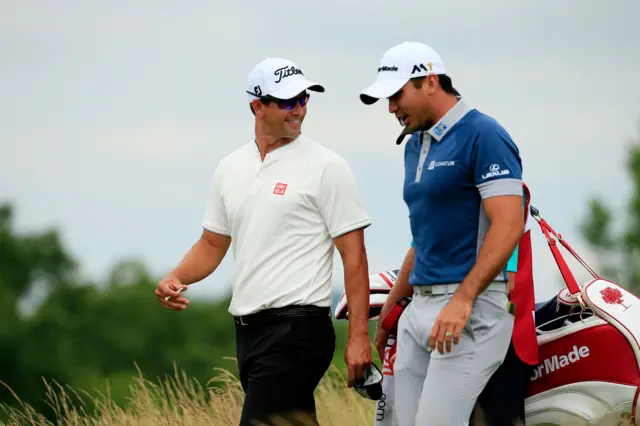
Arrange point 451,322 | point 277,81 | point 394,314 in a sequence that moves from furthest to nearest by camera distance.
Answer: point 277,81 < point 394,314 < point 451,322

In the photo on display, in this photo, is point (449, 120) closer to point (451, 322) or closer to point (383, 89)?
point (383, 89)

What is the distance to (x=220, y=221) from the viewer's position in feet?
23.5

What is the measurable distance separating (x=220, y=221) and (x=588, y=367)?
2330 mm

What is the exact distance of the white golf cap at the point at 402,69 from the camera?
19.0 feet

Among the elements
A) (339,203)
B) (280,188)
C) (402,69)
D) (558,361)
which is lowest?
(558,361)

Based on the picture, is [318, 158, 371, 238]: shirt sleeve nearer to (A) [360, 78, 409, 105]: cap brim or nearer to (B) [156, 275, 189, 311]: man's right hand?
(A) [360, 78, 409, 105]: cap brim

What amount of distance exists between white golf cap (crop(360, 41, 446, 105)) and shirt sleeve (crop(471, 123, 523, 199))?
426 mm

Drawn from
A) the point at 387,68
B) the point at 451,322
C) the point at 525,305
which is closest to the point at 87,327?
the point at 387,68

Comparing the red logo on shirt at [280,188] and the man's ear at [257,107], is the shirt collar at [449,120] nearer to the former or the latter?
the red logo on shirt at [280,188]

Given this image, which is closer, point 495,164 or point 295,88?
point 495,164

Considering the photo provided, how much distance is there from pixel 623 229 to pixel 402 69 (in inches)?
1762

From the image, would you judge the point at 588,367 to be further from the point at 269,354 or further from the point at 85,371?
the point at 85,371

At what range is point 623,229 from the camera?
49094 millimetres

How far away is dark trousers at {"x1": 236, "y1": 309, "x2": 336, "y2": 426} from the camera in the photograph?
21.4 feet
